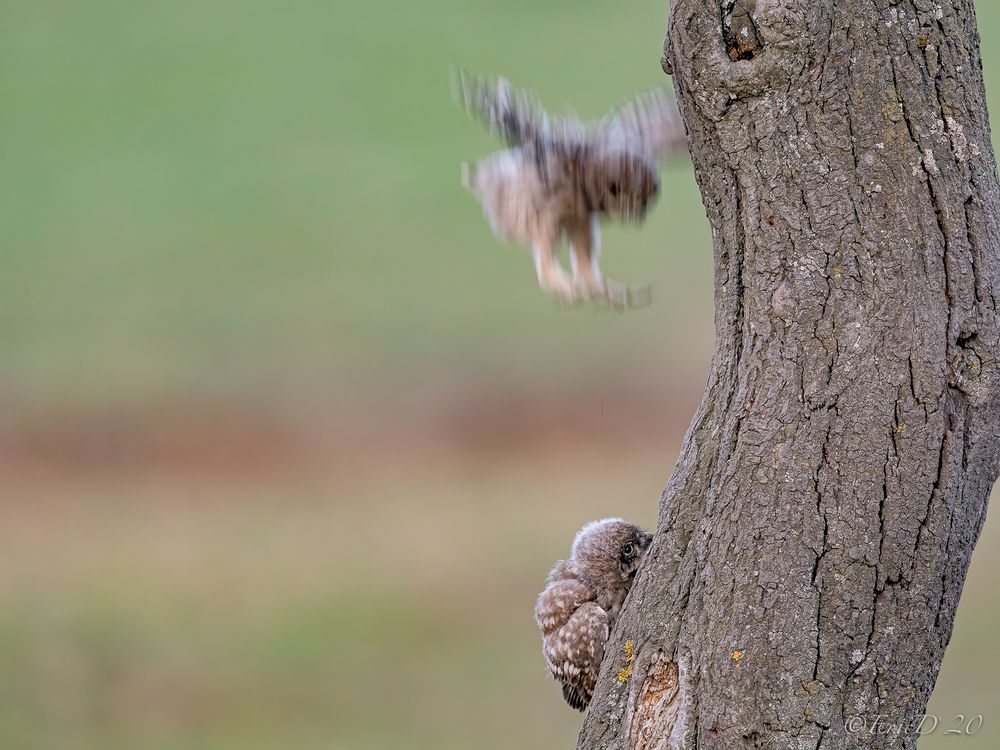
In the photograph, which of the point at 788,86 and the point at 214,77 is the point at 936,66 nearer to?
the point at 788,86

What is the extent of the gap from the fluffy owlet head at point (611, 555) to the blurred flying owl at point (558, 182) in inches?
20.8

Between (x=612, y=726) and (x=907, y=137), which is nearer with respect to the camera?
(x=907, y=137)

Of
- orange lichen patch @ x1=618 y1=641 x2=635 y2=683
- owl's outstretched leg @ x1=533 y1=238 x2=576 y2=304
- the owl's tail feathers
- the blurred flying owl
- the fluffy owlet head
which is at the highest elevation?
the blurred flying owl

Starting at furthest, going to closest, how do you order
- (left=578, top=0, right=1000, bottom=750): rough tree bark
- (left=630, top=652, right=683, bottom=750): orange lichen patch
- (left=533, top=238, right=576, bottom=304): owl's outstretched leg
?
1. (left=533, top=238, right=576, bottom=304): owl's outstretched leg
2. (left=630, top=652, right=683, bottom=750): orange lichen patch
3. (left=578, top=0, right=1000, bottom=750): rough tree bark

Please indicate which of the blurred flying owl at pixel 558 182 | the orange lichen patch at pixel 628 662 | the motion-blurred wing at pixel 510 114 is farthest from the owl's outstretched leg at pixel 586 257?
the orange lichen patch at pixel 628 662

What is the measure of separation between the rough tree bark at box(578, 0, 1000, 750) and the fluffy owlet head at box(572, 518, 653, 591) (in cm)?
51

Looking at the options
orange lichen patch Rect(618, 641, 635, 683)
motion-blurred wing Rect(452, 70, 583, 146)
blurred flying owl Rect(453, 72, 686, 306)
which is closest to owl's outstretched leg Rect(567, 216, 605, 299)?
blurred flying owl Rect(453, 72, 686, 306)

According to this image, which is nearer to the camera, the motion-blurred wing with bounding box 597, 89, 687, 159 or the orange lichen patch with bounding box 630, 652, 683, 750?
the orange lichen patch with bounding box 630, 652, 683, 750

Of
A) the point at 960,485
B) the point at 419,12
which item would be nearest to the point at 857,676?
the point at 960,485

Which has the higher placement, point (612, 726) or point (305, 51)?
point (305, 51)

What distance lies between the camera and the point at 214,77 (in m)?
6.91

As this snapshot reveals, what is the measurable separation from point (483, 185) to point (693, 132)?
738mm

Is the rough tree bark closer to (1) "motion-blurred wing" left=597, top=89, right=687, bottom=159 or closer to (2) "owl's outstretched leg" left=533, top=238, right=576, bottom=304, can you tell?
(2) "owl's outstretched leg" left=533, top=238, right=576, bottom=304

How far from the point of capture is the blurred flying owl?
8.61 feet
